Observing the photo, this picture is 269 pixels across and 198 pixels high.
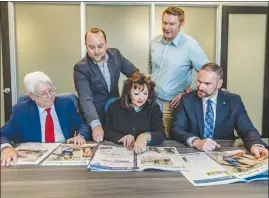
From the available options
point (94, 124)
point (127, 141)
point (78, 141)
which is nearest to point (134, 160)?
point (127, 141)

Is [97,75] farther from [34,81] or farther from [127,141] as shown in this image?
[127,141]

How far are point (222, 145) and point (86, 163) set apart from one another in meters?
0.69

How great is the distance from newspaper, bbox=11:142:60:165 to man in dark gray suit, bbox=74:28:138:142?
0.36 metres

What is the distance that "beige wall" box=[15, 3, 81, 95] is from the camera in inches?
137

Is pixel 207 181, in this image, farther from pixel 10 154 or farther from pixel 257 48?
pixel 257 48

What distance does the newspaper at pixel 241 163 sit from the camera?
109 cm

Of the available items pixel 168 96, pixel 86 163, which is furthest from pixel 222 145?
pixel 168 96

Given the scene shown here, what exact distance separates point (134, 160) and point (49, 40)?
258 centimetres

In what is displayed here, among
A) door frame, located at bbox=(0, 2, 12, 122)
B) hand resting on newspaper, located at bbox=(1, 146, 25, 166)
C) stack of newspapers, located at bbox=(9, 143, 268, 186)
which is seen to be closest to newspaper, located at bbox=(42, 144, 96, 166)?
stack of newspapers, located at bbox=(9, 143, 268, 186)

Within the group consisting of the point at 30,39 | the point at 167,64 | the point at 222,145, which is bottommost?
the point at 222,145

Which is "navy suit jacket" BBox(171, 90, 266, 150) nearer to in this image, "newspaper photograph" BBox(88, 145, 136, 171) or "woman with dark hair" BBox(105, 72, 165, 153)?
"woman with dark hair" BBox(105, 72, 165, 153)

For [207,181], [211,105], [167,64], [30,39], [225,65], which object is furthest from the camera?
[225,65]

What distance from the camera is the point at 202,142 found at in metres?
1.46

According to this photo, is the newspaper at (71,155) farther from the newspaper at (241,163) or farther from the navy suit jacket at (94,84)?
the newspaper at (241,163)
